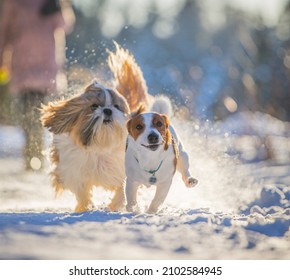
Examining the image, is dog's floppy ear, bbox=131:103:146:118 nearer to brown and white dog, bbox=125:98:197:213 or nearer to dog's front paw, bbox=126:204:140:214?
brown and white dog, bbox=125:98:197:213

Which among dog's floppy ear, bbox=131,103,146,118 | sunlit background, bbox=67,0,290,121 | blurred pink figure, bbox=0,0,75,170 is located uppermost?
sunlit background, bbox=67,0,290,121

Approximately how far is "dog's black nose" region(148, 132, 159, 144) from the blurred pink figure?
4.25 metres

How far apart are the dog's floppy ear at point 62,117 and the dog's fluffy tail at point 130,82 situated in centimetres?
Result: 66

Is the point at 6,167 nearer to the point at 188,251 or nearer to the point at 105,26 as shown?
the point at 188,251

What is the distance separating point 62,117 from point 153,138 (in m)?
1.28

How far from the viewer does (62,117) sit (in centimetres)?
699

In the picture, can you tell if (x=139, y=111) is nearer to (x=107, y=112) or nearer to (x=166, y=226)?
(x=107, y=112)

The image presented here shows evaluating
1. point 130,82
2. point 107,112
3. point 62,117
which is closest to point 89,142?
point 107,112

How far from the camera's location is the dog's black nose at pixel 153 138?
6016mm

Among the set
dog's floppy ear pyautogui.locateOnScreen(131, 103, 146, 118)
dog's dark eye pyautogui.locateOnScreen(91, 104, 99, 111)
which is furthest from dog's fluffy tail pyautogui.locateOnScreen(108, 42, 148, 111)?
dog's dark eye pyautogui.locateOnScreen(91, 104, 99, 111)

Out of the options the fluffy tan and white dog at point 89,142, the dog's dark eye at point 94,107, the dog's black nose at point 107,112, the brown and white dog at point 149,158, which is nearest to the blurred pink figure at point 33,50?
the fluffy tan and white dog at point 89,142

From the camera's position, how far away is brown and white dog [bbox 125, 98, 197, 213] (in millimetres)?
6160

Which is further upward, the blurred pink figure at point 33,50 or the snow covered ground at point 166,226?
the blurred pink figure at point 33,50

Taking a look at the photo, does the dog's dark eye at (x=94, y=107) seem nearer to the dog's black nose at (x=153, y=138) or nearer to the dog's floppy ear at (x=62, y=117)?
the dog's floppy ear at (x=62, y=117)
